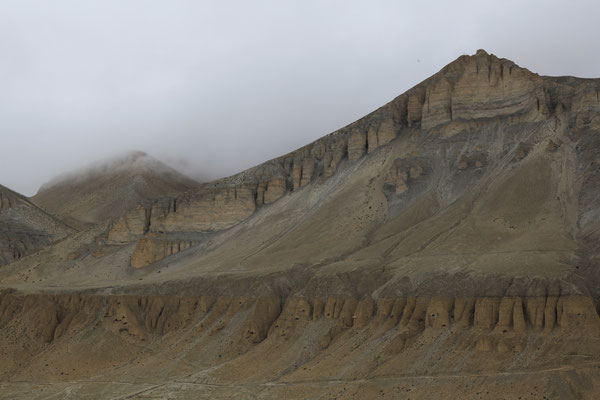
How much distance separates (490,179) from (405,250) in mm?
14416

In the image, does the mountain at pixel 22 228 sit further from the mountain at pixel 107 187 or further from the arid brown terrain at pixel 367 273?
the arid brown terrain at pixel 367 273

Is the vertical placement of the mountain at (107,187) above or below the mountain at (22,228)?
above

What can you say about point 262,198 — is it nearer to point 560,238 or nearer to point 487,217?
point 487,217

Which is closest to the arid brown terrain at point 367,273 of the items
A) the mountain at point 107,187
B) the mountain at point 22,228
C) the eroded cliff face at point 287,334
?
the eroded cliff face at point 287,334

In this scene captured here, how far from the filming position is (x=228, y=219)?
9631 centimetres

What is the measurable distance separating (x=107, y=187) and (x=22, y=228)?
35.5 meters

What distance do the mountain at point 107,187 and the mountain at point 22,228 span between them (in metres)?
10.7

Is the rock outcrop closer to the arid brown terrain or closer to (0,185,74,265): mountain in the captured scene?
the arid brown terrain

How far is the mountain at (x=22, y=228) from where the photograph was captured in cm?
12306

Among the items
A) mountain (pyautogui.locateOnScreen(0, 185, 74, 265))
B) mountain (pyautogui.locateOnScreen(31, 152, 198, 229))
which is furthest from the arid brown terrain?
mountain (pyautogui.locateOnScreen(31, 152, 198, 229))

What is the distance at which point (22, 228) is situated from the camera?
130 m

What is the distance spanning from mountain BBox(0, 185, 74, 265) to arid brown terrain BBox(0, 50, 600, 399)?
83.9 feet

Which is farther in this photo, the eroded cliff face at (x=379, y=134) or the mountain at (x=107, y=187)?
the mountain at (x=107, y=187)

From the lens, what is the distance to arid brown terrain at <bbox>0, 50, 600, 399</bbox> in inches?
1788
